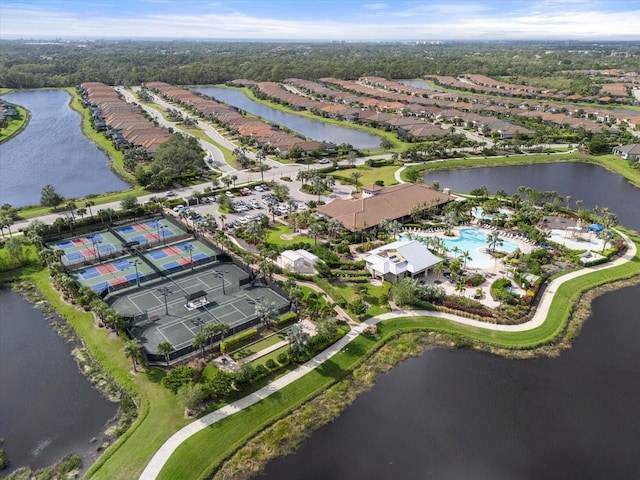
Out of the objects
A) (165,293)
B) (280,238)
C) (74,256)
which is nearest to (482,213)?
(280,238)

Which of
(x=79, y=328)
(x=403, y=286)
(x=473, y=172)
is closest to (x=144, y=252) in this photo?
(x=79, y=328)

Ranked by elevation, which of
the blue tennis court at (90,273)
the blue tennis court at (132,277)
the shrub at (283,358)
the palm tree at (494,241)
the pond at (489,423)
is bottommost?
the blue tennis court at (90,273)

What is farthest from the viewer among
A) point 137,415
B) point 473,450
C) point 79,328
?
point 79,328

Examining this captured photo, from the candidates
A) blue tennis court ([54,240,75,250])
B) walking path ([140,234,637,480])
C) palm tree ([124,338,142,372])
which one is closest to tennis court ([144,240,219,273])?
blue tennis court ([54,240,75,250])

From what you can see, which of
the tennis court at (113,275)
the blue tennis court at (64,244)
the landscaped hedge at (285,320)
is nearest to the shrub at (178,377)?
the landscaped hedge at (285,320)

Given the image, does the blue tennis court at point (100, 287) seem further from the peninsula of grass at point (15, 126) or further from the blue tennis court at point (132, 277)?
the peninsula of grass at point (15, 126)

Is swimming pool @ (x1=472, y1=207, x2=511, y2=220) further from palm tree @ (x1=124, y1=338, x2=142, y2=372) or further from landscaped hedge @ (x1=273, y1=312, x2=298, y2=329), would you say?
palm tree @ (x1=124, y1=338, x2=142, y2=372)

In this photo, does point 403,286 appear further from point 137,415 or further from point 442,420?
point 137,415
